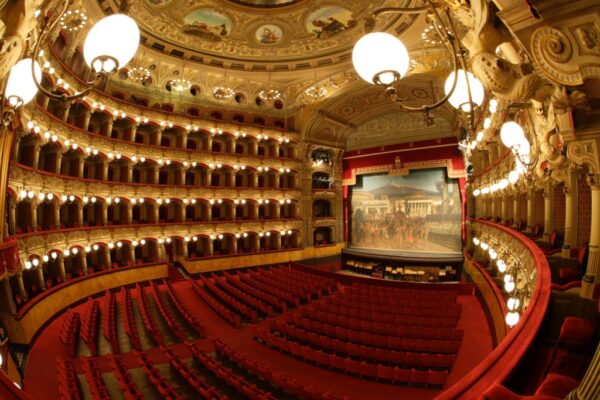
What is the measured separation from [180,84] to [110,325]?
16.6 metres

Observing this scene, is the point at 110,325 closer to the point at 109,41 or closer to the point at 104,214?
the point at 104,214

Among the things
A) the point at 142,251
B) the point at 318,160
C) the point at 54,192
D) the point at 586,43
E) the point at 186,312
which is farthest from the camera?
the point at 318,160

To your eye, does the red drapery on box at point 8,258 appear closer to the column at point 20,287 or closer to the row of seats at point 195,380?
the column at point 20,287

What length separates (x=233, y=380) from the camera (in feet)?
23.5

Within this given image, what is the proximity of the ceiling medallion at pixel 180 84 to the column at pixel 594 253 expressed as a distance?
22.2 metres

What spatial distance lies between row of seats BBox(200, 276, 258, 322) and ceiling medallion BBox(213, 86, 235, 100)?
13.5 meters

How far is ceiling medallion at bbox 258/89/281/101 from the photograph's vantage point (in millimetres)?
24594

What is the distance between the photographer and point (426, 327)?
9.80m

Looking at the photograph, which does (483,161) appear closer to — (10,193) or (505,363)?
(505,363)

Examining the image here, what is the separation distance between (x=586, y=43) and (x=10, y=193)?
539 inches

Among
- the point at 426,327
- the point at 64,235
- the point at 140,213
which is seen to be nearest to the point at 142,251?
the point at 140,213

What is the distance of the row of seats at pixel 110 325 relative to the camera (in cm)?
929

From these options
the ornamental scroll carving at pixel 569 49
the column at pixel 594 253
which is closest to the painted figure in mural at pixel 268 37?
the column at pixel 594 253

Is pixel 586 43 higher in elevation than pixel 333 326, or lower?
higher
